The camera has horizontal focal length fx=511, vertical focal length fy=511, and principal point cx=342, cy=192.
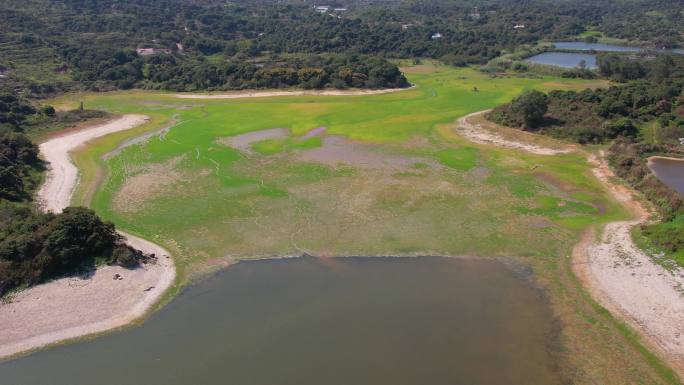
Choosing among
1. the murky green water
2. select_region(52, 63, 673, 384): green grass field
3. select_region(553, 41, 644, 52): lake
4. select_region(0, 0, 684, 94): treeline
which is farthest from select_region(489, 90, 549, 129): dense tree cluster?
select_region(553, 41, 644, 52): lake

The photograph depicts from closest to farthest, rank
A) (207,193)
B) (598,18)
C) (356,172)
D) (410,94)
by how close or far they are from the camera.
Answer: (207,193), (356,172), (410,94), (598,18)

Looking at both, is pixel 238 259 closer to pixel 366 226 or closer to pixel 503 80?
pixel 366 226

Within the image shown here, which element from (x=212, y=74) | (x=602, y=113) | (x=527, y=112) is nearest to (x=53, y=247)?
(x=527, y=112)

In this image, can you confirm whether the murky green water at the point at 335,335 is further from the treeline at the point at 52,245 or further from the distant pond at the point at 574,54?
the distant pond at the point at 574,54

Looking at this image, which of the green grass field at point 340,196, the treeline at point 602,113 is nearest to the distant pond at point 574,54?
the treeline at point 602,113

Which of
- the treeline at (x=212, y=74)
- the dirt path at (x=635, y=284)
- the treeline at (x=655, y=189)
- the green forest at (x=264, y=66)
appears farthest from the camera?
the treeline at (x=212, y=74)

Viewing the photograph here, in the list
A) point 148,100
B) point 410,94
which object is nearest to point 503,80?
point 410,94

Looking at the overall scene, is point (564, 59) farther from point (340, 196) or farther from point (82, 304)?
point (82, 304)

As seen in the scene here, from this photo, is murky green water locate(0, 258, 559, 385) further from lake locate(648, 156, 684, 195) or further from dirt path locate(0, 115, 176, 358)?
lake locate(648, 156, 684, 195)
